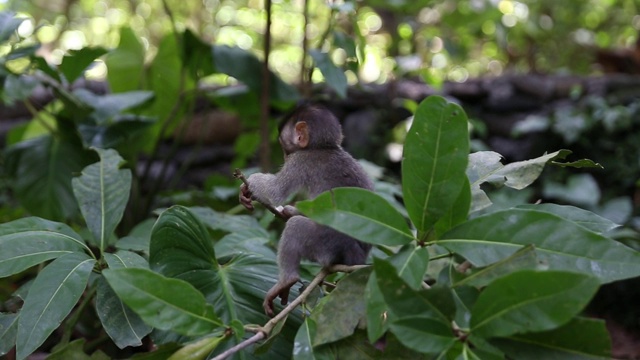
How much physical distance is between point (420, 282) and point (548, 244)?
26cm

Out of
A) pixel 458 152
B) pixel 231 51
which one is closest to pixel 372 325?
pixel 458 152

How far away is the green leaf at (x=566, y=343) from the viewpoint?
47.3 inches

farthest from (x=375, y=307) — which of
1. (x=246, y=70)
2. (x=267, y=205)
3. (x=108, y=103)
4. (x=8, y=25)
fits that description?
(x=246, y=70)

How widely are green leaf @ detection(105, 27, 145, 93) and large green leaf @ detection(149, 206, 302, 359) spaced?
2391mm

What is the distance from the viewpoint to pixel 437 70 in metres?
6.16

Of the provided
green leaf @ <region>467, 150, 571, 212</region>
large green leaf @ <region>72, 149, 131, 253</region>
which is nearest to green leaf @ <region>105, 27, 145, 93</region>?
large green leaf @ <region>72, 149, 131, 253</region>

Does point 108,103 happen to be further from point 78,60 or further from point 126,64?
point 126,64

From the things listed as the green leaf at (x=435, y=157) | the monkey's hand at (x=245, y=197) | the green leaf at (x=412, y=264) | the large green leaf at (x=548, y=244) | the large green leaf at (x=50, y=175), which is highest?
the green leaf at (x=435, y=157)

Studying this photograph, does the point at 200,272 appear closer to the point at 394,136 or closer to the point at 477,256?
the point at 477,256

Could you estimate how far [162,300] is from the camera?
1.27 meters

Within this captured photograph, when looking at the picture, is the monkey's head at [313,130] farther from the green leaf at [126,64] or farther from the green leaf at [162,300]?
the green leaf at [126,64]

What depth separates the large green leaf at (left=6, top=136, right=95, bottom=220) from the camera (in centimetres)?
312

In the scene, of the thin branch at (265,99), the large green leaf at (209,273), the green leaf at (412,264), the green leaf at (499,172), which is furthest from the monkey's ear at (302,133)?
the thin branch at (265,99)

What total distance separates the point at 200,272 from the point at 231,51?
1.95m
